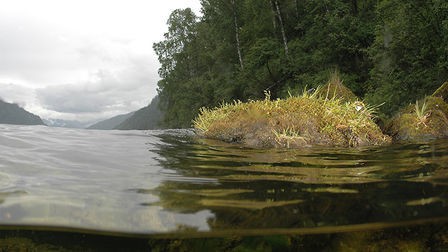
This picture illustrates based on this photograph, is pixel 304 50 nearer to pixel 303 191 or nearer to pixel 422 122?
pixel 422 122

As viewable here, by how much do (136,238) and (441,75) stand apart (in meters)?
14.5

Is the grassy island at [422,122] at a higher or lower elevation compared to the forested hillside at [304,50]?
lower

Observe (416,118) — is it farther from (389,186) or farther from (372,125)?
(389,186)

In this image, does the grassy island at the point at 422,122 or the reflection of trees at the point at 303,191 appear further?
the grassy island at the point at 422,122

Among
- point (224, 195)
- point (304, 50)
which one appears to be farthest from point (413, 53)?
point (224, 195)

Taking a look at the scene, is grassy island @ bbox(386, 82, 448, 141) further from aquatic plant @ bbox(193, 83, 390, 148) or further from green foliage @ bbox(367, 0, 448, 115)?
green foliage @ bbox(367, 0, 448, 115)

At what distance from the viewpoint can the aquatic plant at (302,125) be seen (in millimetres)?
7586

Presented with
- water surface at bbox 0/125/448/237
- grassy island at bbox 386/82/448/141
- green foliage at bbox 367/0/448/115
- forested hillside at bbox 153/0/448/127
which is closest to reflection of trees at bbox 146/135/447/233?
water surface at bbox 0/125/448/237

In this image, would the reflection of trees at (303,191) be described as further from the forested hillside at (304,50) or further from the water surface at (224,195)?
the forested hillside at (304,50)

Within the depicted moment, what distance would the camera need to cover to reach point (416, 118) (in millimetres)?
8805

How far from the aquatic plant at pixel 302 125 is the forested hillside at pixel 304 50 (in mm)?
7266

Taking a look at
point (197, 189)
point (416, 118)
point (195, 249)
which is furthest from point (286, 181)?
point (416, 118)

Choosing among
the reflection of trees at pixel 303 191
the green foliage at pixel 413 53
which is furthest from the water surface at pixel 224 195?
the green foliage at pixel 413 53

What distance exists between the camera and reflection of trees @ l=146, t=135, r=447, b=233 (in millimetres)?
3197
